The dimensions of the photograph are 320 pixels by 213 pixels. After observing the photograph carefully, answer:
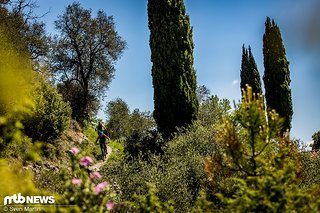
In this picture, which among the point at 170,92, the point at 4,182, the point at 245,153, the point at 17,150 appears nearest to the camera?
the point at 4,182

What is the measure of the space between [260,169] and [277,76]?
27.2 meters

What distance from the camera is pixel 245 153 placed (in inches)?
192

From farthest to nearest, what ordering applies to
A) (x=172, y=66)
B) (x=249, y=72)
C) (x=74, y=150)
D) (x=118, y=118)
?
1. (x=118, y=118)
2. (x=249, y=72)
3. (x=172, y=66)
4. (x=74, y=150)

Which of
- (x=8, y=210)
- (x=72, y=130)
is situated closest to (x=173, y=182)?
(x=8, y=210)

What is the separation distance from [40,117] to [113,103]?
2780cm

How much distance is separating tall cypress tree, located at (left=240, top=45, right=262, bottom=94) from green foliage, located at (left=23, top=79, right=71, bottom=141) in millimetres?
20229

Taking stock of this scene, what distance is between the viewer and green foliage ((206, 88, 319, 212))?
419cm

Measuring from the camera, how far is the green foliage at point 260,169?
165 inches

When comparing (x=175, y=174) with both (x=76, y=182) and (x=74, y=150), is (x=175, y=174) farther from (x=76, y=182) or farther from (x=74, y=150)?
(x=76, y=182)

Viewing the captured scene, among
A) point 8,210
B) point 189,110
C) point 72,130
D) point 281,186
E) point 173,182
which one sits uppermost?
point 72,130

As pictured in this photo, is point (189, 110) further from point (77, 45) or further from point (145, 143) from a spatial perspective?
point (77, 45)

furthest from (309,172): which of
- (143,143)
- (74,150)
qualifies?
(74,150)

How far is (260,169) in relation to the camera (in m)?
4.68

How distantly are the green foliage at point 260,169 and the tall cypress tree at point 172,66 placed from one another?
13426 millimetres
